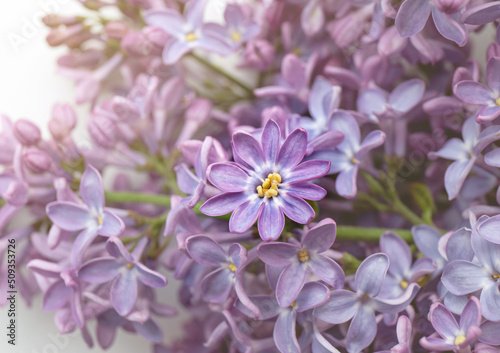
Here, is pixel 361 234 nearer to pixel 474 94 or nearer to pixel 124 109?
pixel 474 94

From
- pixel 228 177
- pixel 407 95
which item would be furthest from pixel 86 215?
pixel 407 95

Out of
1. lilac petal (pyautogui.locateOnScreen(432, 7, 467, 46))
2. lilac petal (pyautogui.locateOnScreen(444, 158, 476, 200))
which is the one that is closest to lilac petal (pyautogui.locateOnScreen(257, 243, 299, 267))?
lilac petal (pyautogui.locateOnScreen(444, 158, 476, 200))

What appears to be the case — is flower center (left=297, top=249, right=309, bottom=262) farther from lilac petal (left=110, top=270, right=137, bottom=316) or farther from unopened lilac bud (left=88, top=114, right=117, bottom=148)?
unopened lilac bud (left=88, top=114, right=117, bottom=148)

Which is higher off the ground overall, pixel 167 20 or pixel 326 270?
pixel 167 20

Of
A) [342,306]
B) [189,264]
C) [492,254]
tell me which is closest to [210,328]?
[189,264]

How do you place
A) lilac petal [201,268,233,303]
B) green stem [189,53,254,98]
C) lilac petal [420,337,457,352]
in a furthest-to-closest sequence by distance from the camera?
green stem [189,53,254,98], lilac petal [201,268,233,303], lilac petal [420,337,457,352]

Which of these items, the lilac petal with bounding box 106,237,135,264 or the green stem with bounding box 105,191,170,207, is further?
the green stem with bounding box 105,191,170,207
